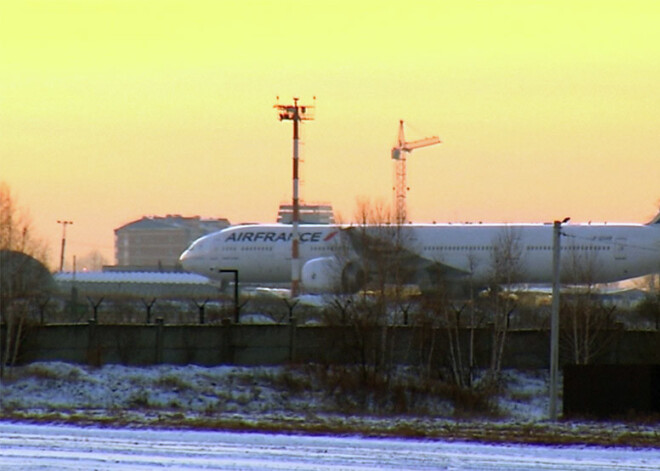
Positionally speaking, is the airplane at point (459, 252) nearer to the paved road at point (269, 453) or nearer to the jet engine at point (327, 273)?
the jet engine at point (327, 273)

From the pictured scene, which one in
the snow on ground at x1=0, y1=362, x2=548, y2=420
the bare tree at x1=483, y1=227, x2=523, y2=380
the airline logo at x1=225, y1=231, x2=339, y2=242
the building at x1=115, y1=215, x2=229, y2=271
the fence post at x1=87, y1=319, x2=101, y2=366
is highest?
the building at x1=115, y1=215, x2=229, y2=271

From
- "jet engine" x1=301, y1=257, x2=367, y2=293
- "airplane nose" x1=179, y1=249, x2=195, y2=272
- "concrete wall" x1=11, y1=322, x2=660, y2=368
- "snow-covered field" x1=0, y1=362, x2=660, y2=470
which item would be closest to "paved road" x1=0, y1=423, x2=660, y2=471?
"snow-covered field" x1=0, y1=362, x2=660, y2=470

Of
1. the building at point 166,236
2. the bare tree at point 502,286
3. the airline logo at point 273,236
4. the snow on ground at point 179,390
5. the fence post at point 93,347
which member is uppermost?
the building at point 166,236

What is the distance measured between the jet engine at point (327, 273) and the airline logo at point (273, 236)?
1.71 metres

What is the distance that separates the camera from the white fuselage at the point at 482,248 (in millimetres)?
51219

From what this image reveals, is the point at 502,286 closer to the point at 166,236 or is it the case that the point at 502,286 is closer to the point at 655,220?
the point at 655,220

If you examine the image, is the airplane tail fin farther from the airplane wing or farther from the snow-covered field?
the snow-covered field

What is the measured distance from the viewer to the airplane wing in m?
37.6

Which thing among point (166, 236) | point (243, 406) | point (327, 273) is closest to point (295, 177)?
point (327, 273)

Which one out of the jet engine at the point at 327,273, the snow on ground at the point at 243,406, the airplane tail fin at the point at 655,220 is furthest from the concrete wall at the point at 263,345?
the airplane tail fin at the point at 655,220

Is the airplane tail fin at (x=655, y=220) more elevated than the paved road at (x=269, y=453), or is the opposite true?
the airplane tail fin at (x=655, y=220)

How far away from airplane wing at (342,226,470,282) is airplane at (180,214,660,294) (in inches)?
6.4

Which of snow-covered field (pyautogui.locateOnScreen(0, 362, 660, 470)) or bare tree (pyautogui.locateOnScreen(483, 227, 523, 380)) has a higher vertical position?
bare tree (pyautogui.locateOnScreen(483, 227, 523, 380))

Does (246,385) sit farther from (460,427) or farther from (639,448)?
(639,448)
